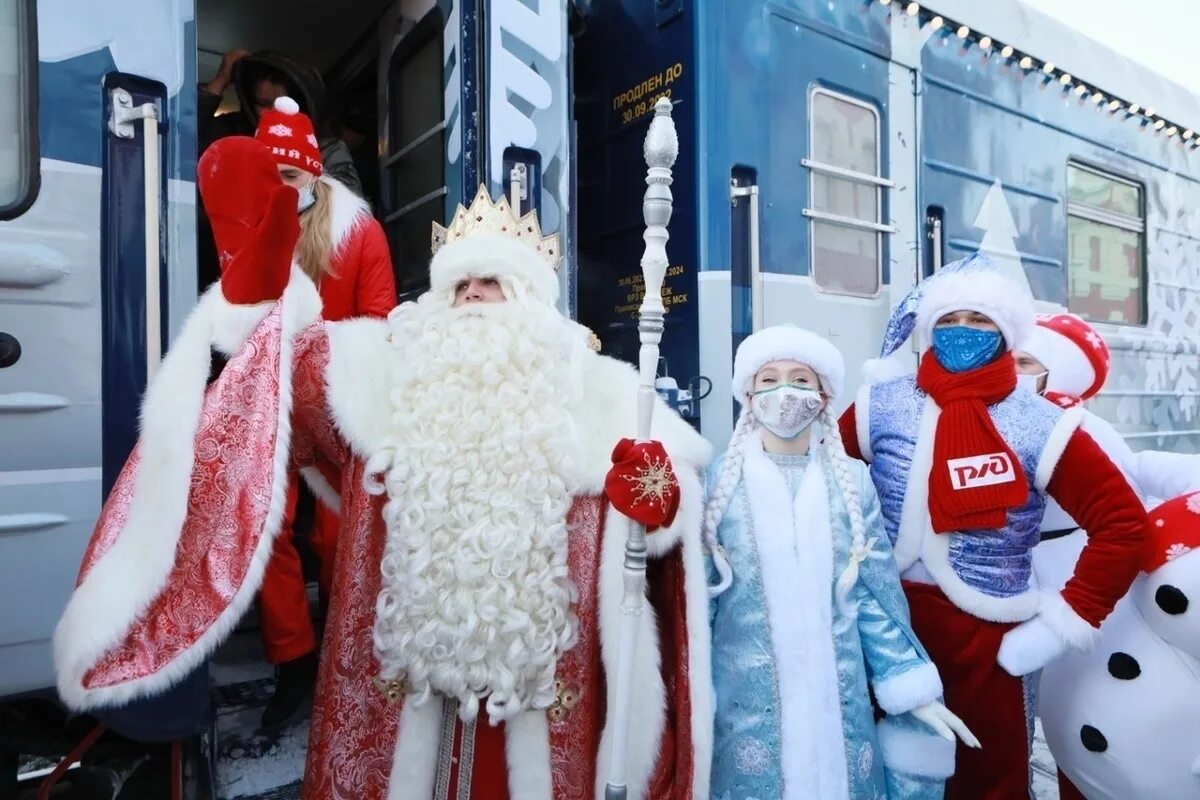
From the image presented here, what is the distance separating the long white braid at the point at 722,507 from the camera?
171 cm

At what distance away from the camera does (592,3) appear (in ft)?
11.0

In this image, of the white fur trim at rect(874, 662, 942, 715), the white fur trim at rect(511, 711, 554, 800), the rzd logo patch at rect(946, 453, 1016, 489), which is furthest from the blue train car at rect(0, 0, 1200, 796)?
the white fur trim at rect(874, 662, 942, 715)

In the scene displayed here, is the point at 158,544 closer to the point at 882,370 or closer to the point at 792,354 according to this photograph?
the point at 792,354

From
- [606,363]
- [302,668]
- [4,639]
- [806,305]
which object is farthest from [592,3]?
[4,639]

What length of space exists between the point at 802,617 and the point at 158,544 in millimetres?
1253

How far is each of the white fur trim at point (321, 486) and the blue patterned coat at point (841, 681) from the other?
0.90 m

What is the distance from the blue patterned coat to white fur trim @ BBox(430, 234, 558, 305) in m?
0.65

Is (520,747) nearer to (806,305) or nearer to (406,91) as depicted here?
(806,305)

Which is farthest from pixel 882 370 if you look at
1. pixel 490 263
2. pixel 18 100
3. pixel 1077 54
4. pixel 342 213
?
pixel 1077 54

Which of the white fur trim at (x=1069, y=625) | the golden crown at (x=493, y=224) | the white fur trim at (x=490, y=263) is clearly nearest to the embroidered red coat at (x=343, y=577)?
the white fur trim at (x=490, y=263)

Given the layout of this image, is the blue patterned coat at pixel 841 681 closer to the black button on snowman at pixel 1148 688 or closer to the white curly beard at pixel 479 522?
the white curly beard at pixel 479 522

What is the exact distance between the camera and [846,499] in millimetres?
1766

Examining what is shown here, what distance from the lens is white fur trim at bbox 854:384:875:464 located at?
2137mm

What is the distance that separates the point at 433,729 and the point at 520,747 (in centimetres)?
18
